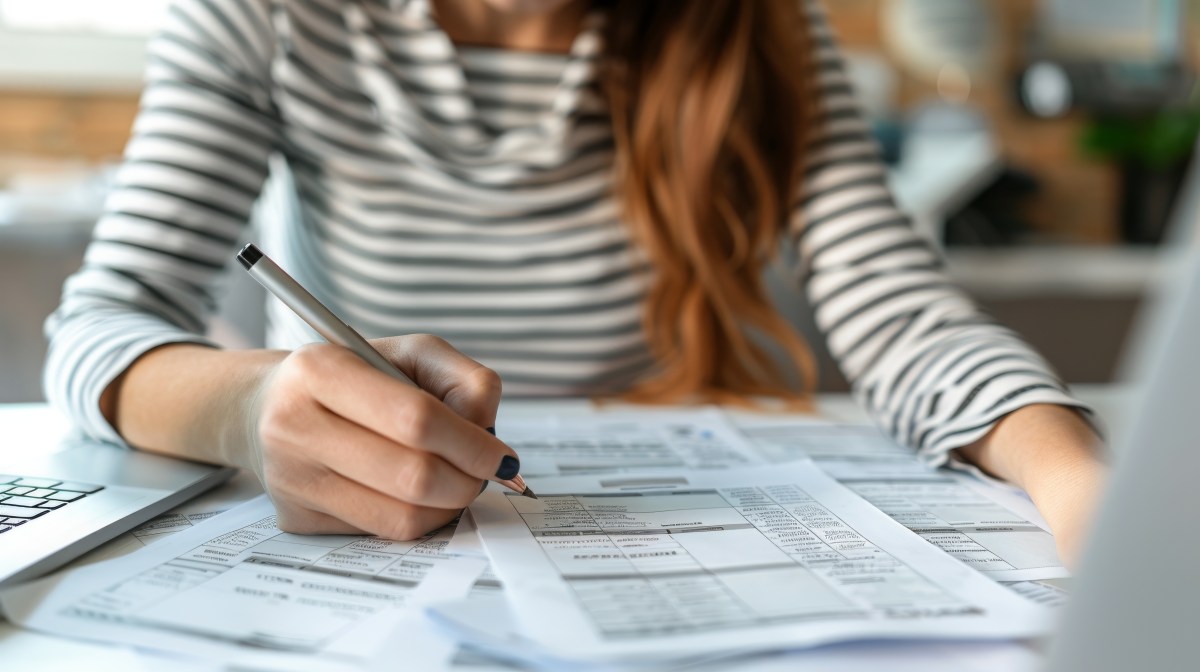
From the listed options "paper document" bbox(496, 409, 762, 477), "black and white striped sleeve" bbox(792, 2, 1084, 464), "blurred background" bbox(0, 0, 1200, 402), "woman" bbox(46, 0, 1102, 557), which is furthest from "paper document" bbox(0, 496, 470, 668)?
"blurred background" bbox(0, 0, 1200, 402)

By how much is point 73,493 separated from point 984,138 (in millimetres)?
2193

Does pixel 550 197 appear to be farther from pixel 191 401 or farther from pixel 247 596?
pixel 247 596

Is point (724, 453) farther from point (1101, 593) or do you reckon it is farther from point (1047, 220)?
point (1047, 220)

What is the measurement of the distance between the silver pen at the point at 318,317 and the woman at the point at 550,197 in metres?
0.22

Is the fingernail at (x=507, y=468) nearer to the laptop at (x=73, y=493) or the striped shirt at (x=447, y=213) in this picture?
the laptop at (x=73, y=493)

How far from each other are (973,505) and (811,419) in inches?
7.9

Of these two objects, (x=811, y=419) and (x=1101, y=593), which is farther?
(x=811, y=419)

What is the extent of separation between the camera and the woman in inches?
26.6

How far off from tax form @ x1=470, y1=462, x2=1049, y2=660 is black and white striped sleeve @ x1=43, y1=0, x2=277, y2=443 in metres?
0.33

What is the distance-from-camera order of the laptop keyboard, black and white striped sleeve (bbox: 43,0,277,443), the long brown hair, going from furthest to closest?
the long brown hair → black and white striped sleeve (bbox: 43,0,277,443) → the laptop keyboard

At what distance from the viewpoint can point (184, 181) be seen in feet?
2.23

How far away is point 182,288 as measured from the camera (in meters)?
0.68

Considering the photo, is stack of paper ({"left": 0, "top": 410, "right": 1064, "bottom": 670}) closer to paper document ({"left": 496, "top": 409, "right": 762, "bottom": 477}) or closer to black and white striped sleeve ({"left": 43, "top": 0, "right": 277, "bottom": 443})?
paper document ({"left": 496, "top": 409, "right": 762, "bottom": 477})

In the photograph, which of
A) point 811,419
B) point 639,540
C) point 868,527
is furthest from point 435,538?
point 811,419
